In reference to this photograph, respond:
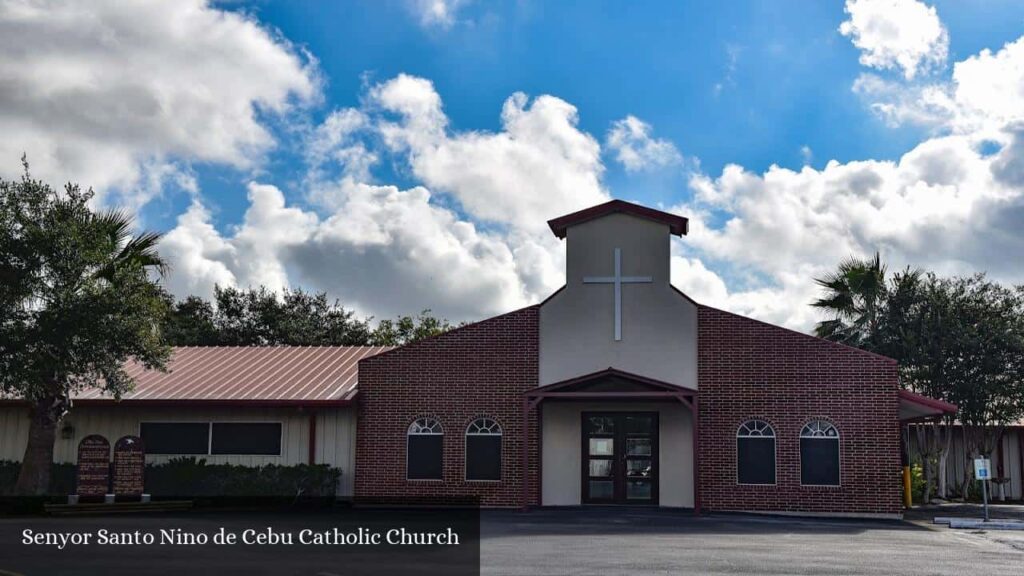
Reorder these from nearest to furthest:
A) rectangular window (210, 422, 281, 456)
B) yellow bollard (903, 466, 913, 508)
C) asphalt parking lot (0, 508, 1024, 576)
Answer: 1. asphalt parking lot (0, 508, 1024, 576)
2. rectangular window (210, 422, 281, 456)
3. yellow bollard (903, 466, 913, 508)

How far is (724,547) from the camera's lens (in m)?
15.9

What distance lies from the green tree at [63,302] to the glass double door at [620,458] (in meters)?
9.82

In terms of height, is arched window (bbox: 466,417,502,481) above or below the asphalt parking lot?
above

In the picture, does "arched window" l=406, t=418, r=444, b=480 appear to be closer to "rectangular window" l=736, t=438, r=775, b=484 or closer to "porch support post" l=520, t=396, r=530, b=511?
"porch support post" l=520, t=396, r=530, b=511

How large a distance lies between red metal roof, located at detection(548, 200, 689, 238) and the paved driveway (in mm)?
6403

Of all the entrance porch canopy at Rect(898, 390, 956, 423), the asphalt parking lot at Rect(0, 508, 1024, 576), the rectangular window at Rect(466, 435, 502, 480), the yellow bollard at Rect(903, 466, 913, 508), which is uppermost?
the entrance porch canopy at Rect(898, 390, 956, 423)

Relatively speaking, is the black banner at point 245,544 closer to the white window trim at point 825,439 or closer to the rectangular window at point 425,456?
the rectangular window at point 425,456

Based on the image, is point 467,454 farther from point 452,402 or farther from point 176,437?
point 176,437

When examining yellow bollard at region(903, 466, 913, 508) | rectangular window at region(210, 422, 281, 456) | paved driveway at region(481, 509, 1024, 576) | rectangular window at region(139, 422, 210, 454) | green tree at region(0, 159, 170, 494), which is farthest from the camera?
yellow bollard at region(903, 466, 913, 508)

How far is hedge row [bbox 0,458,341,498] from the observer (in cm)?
2372

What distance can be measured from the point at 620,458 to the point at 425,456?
438 centimetres

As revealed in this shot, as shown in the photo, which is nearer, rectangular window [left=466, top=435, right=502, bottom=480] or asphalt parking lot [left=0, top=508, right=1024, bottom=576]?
asphalt parking lot [left=0, top=508, right=1024, bottom=576]

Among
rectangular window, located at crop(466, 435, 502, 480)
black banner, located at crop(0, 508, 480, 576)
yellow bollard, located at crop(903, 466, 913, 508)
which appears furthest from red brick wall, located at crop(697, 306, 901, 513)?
black banner, located at crop(0, 508, 480, 576)

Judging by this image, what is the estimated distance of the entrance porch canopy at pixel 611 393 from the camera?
2234 cm
